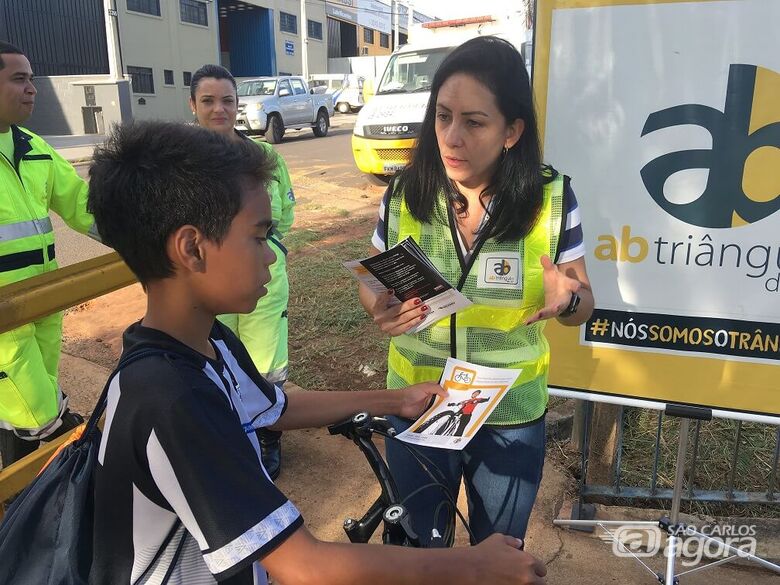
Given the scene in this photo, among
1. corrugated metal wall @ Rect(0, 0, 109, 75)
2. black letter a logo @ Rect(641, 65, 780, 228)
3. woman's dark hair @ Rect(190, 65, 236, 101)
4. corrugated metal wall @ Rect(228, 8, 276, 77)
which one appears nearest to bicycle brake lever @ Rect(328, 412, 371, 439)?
black letter a logo @ Rect(641, 65, 780, 228)

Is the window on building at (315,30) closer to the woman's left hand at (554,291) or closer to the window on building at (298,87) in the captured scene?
the window on building at (298,87)

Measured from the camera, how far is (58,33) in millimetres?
25906

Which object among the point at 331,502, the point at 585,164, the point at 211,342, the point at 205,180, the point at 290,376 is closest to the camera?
the point at 205,180

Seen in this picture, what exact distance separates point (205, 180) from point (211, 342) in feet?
1.23

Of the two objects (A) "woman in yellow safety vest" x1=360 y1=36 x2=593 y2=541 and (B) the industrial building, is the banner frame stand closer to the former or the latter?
(A) "woman in yellow safety vest" x1=360 y1=36 x2=593 y2=541

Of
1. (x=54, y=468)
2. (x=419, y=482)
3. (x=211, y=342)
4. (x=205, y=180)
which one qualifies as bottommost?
(x=419, y=482)

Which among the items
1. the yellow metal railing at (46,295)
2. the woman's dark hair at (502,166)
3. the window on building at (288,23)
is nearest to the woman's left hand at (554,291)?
the woman's dark hair at (502,166)

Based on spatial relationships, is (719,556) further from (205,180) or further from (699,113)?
(205,180)

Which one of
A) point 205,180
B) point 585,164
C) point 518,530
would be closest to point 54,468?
point 205,180

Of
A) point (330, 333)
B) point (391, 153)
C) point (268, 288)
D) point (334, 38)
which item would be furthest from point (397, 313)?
point (334, 38)

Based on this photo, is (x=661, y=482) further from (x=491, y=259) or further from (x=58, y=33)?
(x=58, y=33)

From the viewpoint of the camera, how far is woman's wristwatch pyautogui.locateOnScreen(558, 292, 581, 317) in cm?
177

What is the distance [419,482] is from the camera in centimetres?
188

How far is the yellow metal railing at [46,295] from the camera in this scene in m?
1.76
